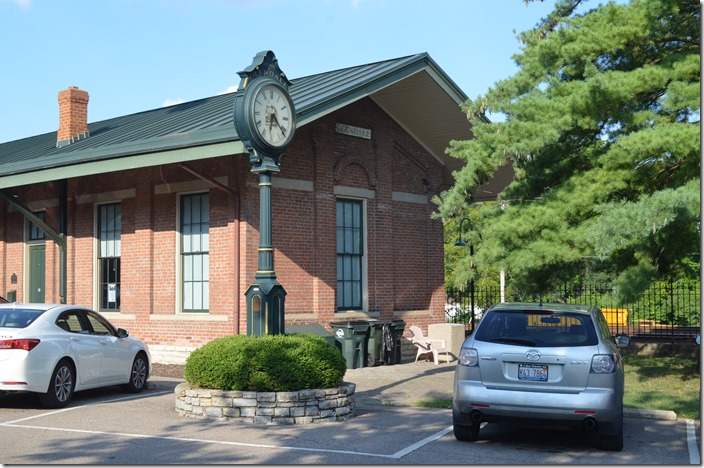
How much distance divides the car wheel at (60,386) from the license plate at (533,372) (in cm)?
652

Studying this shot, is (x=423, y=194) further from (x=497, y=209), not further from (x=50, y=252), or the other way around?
(x=50, y=252)

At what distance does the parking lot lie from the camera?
8.45 metres

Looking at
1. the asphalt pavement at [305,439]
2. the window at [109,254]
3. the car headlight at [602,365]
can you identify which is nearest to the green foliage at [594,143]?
the asphalt pavement at [305,439]

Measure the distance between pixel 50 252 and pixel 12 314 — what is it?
364 inches

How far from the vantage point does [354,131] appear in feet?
62.7

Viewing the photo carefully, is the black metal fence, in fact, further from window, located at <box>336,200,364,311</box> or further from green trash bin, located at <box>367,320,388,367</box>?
window, located at <box>336,200,364,311</box>

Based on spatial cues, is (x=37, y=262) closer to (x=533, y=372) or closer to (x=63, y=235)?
(x=63, y=235)

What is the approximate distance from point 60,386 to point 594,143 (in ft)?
30.7

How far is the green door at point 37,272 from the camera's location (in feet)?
70.3

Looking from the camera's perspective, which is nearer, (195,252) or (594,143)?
(594,143)

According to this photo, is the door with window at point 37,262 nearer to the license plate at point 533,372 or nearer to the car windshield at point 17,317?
the car windshield at point 17,317

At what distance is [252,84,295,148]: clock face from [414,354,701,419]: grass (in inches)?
174

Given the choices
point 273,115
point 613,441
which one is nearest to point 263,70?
point 273,115

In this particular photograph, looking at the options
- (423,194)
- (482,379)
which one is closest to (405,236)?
(423,194)
